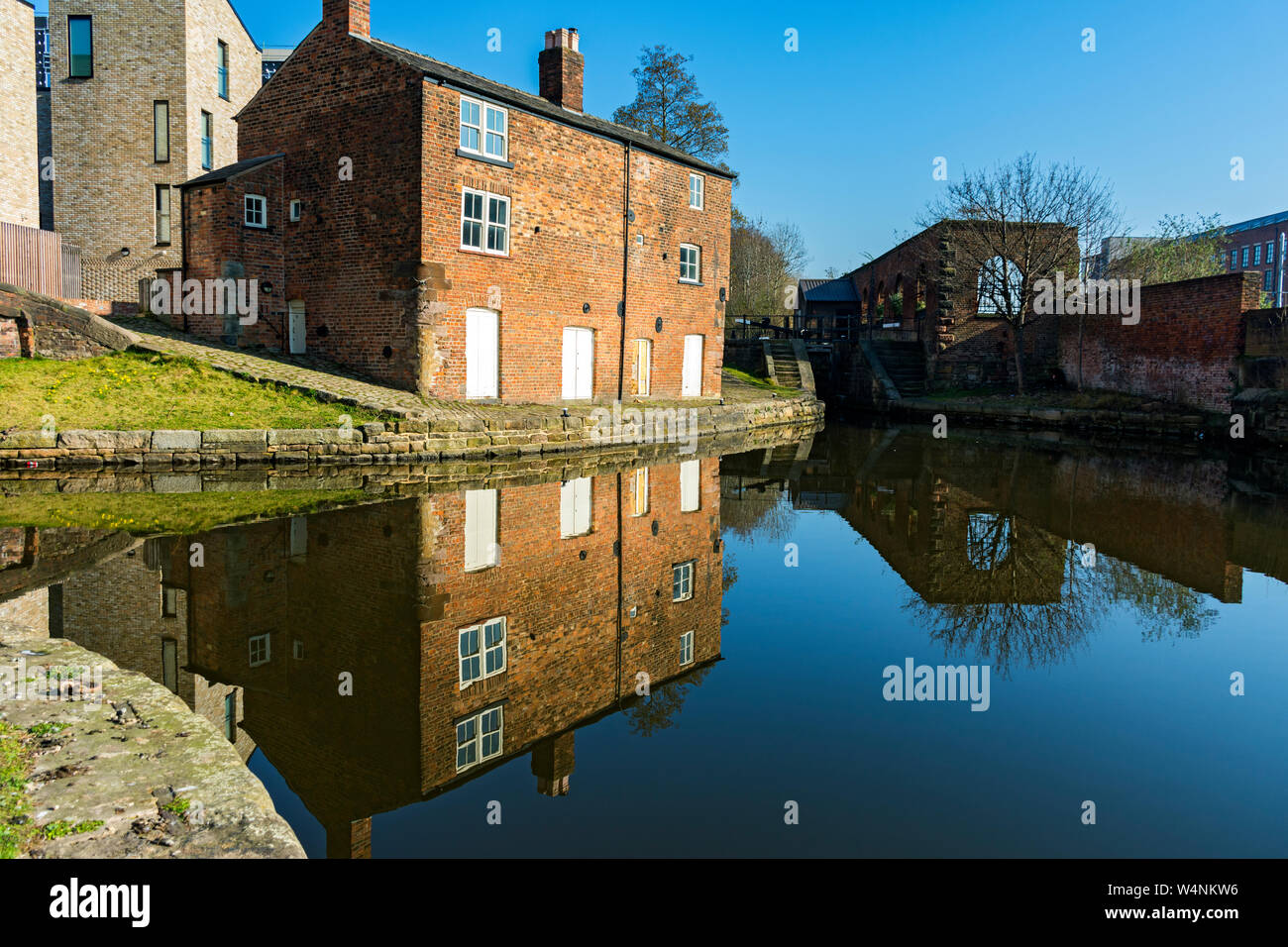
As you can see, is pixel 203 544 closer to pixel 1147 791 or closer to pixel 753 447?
pixel 1147 791

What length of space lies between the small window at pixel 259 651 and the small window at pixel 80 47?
31.3m

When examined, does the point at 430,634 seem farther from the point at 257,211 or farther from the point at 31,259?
the point at 31,259

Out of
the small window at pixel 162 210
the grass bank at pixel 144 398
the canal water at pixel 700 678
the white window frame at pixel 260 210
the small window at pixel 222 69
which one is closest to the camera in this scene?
the canal water at pixel 700 678

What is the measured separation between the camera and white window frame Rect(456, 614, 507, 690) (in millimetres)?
5312

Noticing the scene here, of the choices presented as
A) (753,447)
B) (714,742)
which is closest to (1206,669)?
(714,742)

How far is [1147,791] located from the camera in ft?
13.1

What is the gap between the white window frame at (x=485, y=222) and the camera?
62.1 feet

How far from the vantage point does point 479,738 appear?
178 inches

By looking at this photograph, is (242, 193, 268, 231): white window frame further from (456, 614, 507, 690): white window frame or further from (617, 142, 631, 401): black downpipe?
(456, 614, 507, 690): white window frame

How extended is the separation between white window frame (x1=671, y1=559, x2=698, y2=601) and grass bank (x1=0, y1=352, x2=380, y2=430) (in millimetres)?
9287

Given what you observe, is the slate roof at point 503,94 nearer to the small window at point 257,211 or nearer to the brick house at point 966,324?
the small window at point 257,211

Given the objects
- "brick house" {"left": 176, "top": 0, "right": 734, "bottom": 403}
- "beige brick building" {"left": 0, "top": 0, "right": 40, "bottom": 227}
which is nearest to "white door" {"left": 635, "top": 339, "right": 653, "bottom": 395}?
"brick house" {"left": 176, "top": 0, "right": 734, "bottom": 403}

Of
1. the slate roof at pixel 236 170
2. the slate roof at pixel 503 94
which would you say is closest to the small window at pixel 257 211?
the slate roof at pixel 236 170
